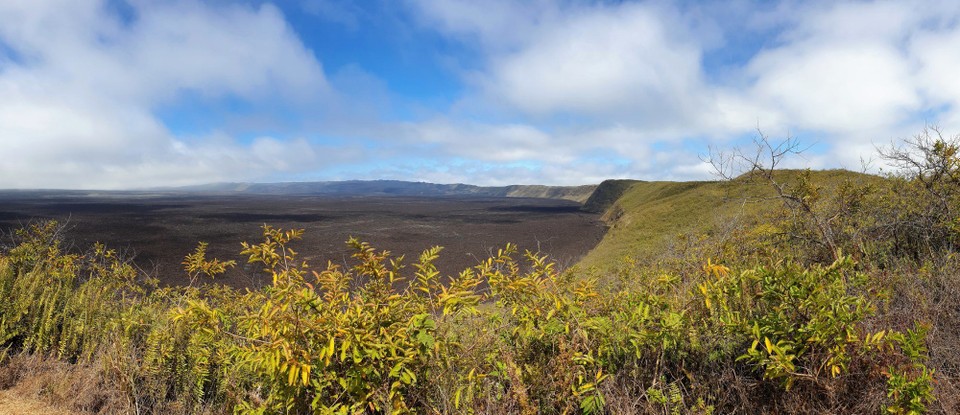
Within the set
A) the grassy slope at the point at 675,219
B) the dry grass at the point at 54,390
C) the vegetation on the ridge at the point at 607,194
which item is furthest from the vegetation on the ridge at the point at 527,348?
the vegetation on the ridge at the point at 607,194

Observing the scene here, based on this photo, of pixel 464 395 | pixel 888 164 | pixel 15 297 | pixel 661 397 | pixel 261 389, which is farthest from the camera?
pixel 888 164

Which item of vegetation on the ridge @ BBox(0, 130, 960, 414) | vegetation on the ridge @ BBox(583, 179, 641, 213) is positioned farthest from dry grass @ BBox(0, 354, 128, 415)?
vegetation on the ridge @ BBox(583, 179, 641, 213)

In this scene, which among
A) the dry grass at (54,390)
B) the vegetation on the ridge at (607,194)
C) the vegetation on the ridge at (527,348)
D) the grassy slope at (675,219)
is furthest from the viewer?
the vegetation on the ridge at (607,194)

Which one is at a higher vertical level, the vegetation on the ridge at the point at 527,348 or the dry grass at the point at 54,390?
the vegetation on the ridge at the point at 527,348

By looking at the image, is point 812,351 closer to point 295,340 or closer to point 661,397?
point 661,397

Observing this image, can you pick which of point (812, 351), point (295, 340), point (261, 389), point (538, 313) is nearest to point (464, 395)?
point (538, 313)

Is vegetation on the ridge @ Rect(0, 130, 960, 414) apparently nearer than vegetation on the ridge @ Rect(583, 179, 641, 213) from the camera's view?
Yes

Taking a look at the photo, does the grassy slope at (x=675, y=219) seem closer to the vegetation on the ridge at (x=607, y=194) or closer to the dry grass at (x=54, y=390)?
the dry grass at (x=54, y=390)

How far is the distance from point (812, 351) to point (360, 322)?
3.29 metres

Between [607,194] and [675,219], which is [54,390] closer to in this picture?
[675,219]

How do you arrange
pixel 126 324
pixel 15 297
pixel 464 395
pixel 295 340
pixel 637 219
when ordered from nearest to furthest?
pixel 295 340 → pixel 464 395 → pixel 126 324 → pixel 15 297 → pixel 637 219

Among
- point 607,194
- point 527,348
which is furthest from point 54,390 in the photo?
point 607,194

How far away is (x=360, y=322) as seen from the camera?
297 centimetres

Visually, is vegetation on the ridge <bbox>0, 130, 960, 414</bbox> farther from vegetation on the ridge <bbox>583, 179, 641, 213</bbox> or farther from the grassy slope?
vegetation on the ridge <bbox>583, 179, 641, 213</bbox>
